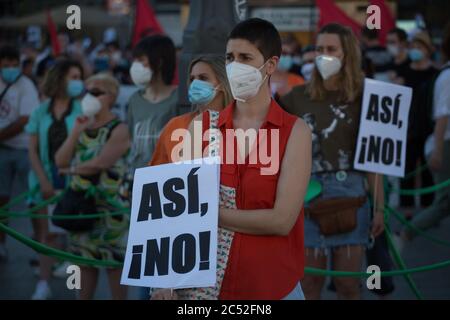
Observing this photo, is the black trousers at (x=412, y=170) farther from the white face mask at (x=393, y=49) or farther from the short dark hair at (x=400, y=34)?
the short dark hair at (x=400, y=34)

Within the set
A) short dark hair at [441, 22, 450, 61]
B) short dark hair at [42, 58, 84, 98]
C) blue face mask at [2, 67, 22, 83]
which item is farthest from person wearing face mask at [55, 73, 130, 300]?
short dark hair at [441, 22, 450, 61]

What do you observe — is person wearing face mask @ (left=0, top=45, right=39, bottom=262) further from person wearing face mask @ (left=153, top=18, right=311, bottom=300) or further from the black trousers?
person wearing face mask @ (left=153, top=18, right=311, bottom=300)

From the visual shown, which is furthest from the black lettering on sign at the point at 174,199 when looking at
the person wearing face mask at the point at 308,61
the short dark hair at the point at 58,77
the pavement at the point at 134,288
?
the person wearing face mask at the point at 308,61

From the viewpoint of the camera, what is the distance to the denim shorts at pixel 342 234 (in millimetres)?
5336

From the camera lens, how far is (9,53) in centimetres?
848

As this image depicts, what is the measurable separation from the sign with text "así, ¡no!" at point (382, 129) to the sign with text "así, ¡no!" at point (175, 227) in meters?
2.12

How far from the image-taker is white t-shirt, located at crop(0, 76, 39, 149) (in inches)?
317

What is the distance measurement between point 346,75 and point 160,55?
1162mm

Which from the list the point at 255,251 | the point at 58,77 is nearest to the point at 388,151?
the point at 255,251

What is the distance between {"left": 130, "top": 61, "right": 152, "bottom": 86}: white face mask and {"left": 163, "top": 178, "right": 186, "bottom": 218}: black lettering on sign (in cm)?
248

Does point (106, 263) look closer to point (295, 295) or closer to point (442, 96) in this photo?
point (295, 295)

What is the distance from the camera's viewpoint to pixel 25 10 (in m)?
31.6
